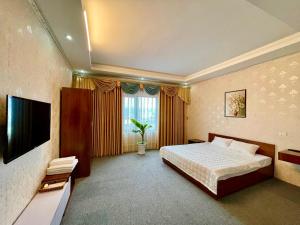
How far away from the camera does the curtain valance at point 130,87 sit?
14.8 ft

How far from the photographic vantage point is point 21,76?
52.4 inches

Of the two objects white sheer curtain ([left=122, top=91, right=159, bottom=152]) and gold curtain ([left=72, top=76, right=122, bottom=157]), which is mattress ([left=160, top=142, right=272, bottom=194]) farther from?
gold curtain ([left=72, top=76, right=122, bottom=157])

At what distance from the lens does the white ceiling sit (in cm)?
167

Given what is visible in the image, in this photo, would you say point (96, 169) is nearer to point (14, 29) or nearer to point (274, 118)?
point (14, 29)

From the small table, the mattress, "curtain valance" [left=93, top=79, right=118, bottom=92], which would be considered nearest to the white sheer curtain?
"curtain valance" [left=93, top=79, right=118, bottom=92]

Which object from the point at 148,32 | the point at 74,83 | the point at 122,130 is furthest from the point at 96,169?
the point at 148,32

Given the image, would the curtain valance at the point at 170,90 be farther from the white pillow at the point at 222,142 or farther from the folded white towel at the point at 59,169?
the folded white towel at the point at 59,169

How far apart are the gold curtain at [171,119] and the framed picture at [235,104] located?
1.80 m

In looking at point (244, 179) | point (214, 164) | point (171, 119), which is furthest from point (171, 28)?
point (171, 119)

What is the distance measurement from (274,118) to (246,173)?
1421 millimetres

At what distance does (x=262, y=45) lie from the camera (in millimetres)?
2643

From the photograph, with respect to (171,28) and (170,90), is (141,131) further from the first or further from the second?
(171,28)

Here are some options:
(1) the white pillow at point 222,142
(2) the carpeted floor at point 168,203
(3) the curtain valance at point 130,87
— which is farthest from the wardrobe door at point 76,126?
(1) the white pillow at point 222,142

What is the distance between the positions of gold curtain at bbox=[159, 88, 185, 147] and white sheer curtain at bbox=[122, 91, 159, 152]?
23 centimetres
